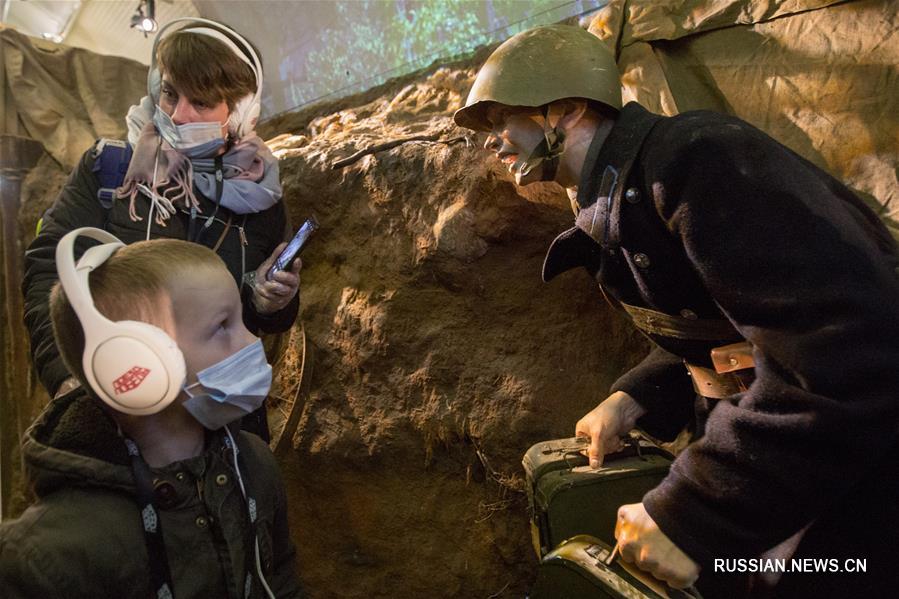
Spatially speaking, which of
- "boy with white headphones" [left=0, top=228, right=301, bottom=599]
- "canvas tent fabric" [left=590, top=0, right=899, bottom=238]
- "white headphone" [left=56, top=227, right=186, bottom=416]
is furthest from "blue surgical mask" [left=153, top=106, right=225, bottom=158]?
"canvas tent fabric" [left=590, top=0, right=899, bottom=238]

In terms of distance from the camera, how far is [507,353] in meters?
2.81

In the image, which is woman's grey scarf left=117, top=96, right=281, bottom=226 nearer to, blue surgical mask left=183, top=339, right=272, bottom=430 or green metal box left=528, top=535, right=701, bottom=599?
blue surgical mask left=183, top=339, right=272, bottom=430

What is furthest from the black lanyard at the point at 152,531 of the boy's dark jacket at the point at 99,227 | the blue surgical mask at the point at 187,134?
the blue surgical mask at the point at 187,134

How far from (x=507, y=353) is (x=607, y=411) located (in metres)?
0.97

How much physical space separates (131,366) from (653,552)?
3.70ft

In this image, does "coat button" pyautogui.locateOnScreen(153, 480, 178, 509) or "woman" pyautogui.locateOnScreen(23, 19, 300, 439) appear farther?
"woman" pyautogui.locateOnScreen(23, 19, 300, 439)

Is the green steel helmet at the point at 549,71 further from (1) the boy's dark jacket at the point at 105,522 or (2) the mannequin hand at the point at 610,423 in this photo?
(1) the boy's dark jacket at the point at 105,522

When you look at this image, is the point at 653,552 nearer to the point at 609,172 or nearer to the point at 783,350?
the point at 783,350

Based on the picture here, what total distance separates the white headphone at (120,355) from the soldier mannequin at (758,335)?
3.41ft

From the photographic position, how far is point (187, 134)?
1.95 m

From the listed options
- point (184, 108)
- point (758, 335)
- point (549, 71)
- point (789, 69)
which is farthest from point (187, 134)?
point (789, 69)

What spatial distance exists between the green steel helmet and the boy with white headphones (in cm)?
96

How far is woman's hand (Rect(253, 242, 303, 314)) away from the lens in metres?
1.90

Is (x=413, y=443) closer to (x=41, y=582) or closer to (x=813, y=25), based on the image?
(x=41, y=582)
